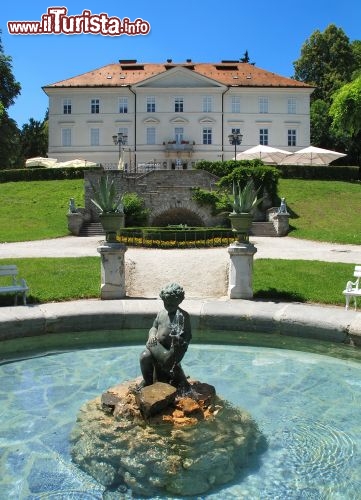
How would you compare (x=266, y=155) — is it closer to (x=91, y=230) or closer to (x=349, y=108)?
(x=349, y=108)

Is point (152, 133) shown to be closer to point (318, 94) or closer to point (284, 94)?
point (284, 94)

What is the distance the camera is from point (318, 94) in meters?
61.0

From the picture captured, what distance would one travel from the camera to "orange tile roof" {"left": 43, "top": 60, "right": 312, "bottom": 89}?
53.7 m

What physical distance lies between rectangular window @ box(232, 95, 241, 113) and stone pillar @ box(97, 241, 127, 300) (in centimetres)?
4518

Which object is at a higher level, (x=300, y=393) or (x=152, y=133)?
(x=152, y=133)

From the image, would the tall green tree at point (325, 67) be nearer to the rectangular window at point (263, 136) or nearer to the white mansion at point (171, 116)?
the white mansion at point (171, 116)

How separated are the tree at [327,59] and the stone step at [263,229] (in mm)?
36284

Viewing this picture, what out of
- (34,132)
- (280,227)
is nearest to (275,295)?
(280,227)

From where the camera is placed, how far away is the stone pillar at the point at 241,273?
11.4m

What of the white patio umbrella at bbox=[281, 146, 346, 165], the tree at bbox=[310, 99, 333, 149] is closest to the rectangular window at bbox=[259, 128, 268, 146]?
the tree at bbox=[310, 99, 333, 149]

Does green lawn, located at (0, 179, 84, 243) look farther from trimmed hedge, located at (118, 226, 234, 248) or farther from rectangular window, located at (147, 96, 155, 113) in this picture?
rectangular window, located at (147, 96, 155, 113)

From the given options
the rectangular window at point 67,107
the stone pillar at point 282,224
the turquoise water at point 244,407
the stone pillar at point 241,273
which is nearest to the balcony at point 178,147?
the rectangular window at point 67,107

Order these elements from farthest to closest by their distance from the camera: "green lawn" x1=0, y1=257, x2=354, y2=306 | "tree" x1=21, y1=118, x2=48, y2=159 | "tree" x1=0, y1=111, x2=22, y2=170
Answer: "tree" x1=21, y1=118, x2=48, y2=159 < "tree" x1=0, y1=111, x2=22, y2=170 < "green lawn" x1=0, y1=257, x2=354, y2=306

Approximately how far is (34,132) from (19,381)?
6960 centimetres
